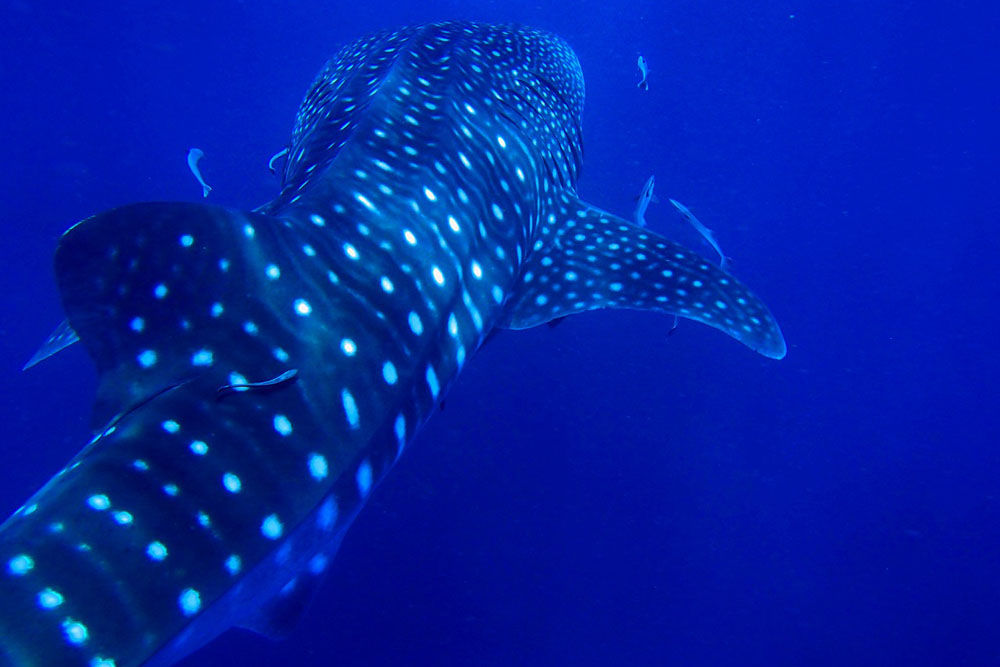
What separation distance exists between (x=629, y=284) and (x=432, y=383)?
188 cm

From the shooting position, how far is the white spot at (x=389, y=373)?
2574mm

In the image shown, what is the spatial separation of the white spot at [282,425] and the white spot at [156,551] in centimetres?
50

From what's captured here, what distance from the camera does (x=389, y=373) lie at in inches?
102

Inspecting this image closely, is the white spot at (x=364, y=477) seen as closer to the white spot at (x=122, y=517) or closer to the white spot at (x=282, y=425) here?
the white spot at (x=282, y=425)

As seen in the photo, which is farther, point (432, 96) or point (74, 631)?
point (432, 96)

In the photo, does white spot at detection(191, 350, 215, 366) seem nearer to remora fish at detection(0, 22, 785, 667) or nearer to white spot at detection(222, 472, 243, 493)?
remora fish at detection(0, 22, 785, 667)

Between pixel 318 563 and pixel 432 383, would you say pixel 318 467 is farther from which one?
pixel 432 383

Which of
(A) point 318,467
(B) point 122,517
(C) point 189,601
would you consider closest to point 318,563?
(A) point 318,467

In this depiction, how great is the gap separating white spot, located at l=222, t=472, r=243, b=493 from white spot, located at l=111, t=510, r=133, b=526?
271 millimetres

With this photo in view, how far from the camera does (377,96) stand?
364cm

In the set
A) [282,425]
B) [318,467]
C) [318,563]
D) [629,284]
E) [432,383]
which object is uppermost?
[629,284]

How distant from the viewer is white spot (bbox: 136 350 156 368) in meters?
2.21

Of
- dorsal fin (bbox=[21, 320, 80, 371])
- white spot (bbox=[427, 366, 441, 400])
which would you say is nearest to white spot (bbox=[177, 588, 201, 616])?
white spot (bbox=[427, 366, 441, 400])

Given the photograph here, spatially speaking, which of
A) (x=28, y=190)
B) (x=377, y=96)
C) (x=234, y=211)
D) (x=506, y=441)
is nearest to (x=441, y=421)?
(x=506, y=441)
